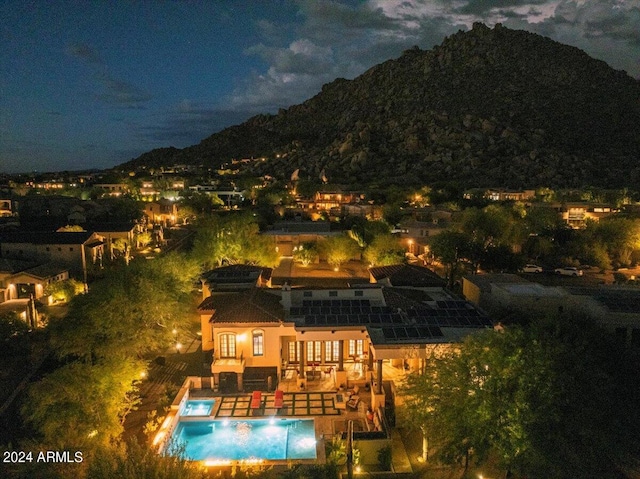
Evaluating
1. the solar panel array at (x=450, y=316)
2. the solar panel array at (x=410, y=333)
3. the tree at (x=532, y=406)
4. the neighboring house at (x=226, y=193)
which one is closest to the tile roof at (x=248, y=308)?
the solar panel array at (x=410, y=333)

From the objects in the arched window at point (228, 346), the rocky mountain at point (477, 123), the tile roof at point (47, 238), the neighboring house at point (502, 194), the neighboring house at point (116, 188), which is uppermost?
the rocky mountain at point (477, 123)

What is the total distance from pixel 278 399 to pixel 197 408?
108 inches

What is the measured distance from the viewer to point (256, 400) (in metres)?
14.7

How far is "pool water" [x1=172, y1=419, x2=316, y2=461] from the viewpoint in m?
12.6

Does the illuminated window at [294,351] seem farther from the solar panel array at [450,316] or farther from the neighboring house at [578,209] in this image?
the neighboring house at [578,209]

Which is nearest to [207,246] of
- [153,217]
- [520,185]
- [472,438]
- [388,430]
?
[388,430]

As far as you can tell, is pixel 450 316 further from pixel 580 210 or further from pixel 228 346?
pixel 580 210

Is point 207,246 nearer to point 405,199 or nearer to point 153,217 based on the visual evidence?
point 153,217

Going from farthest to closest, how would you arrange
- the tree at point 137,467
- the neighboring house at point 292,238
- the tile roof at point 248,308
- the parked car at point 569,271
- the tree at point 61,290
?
the neighboring house at point 292,238 → the parked car at point 569,271 → the tree at point 61,290 → the tile roof at point 248,308 → the tree at point 137,467

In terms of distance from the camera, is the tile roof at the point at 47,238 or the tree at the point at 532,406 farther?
the tile roof at the point at 47,238

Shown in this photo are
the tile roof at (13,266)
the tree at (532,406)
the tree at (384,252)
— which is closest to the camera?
the tree at (532,406)

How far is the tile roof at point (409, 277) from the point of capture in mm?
21766

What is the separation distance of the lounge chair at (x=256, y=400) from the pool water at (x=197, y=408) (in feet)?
4.63

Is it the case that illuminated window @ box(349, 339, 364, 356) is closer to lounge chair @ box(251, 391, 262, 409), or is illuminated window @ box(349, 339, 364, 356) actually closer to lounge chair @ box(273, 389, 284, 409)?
lounge chair @ box(273, 389, 284, 409)
